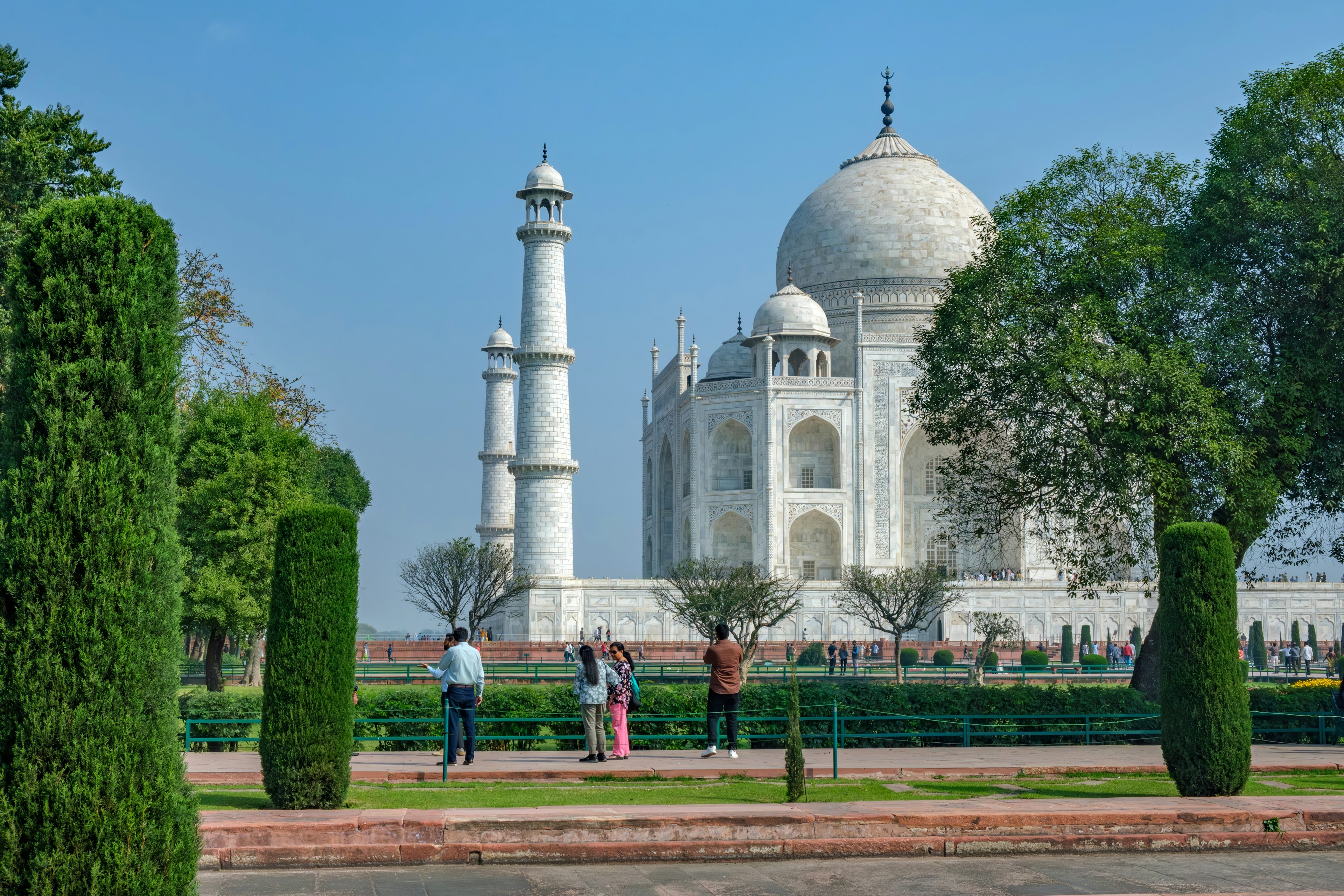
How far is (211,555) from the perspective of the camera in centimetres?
2136

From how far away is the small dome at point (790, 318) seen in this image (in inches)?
1720

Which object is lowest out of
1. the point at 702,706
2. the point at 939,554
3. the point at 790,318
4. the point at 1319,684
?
the point at 702,706

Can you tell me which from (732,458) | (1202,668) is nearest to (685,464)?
(732,458)

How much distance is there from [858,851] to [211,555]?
1565 cm

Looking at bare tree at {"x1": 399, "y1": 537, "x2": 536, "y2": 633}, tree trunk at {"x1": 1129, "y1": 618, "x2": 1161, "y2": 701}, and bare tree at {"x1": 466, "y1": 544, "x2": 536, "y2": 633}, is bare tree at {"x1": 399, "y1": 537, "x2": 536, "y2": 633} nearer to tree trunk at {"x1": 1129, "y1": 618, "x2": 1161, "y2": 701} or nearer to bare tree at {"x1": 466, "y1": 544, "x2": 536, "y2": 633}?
bare tree at {"x1": 466, "y1": 544, "x2": 536, "y2": 633}

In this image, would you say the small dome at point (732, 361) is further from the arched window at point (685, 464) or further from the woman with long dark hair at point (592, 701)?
the woman with long dark hair at point (592, 701)

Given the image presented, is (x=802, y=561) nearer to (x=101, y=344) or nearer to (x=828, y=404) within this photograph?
(x=828, y=404)

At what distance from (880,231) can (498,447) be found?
633 inches

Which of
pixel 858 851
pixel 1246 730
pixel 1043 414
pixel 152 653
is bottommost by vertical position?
pixel 858 851

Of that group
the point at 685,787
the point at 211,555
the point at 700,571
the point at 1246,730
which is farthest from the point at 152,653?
the point at 700,571

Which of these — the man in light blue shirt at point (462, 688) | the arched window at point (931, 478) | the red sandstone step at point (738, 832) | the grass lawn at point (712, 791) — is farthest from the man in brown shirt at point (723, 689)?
the arched window at point (931, 478)

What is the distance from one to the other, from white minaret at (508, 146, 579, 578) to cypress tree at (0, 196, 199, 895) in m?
31.2

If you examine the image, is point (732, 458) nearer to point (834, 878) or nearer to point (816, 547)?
point (816, 547)

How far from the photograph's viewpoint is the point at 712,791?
10.1 metres
